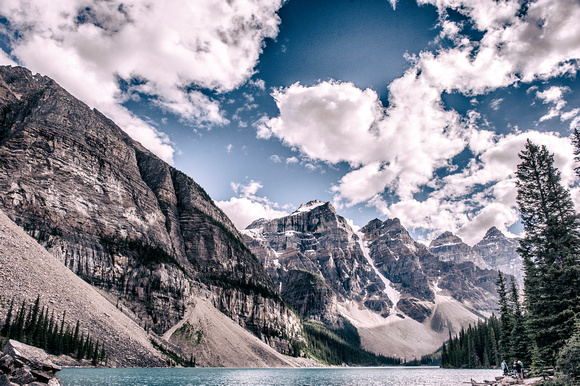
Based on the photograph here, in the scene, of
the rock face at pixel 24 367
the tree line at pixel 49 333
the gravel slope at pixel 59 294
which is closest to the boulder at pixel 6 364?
the rock face at pixel 24 367

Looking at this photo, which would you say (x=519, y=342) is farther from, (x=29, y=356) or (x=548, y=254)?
(x=29, y=356)

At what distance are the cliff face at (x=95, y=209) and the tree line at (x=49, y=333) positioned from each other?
47.5 m

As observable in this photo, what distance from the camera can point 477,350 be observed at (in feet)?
461

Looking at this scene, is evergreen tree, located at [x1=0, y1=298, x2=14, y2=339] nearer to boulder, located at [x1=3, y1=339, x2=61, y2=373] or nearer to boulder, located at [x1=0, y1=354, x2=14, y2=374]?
boulder, located at [x1=3, y1=339, x2=61, y2=373]

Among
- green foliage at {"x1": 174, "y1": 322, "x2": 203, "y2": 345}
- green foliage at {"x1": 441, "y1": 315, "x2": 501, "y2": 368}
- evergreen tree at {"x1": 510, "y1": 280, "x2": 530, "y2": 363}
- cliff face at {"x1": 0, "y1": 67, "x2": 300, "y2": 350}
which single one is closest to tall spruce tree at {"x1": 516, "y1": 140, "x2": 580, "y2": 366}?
evergreen tree at {"x1": 510, "y1": 280, "x2": 530, "y2": 363}

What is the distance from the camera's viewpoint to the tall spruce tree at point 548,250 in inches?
1321

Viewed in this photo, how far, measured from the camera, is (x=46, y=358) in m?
29.0

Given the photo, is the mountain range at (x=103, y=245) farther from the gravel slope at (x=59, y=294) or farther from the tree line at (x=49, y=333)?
the tree line at (x=49, y=333)

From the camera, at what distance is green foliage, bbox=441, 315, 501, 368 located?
127 metres

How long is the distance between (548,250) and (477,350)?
5002 inches

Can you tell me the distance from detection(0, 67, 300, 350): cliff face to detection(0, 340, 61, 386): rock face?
10728 centimetres

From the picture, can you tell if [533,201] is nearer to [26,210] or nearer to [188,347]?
[188,347]

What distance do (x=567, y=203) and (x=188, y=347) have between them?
424 feet

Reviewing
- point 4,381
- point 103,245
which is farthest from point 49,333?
point 103,245
